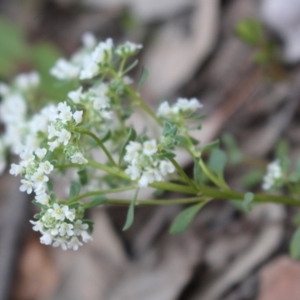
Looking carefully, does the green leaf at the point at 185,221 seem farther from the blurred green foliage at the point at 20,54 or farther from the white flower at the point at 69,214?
the blurred green foliage at the point at 20,54

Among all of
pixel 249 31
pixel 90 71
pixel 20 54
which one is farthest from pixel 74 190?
pixel 20 54

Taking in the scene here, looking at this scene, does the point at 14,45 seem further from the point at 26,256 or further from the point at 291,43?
the point at 291,43

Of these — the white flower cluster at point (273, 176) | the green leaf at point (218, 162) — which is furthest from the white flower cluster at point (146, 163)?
the white flower cluster at point (273, 176)

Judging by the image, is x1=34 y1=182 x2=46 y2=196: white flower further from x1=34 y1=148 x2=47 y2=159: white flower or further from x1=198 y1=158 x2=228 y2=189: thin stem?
x1=198 y1=158 x2=228 y2=189: thin stem

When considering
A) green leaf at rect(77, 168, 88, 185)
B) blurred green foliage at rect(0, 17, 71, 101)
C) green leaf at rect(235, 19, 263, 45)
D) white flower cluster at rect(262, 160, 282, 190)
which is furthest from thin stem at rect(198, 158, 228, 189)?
blurred green foliage at rect(0, 17, 71, 101)

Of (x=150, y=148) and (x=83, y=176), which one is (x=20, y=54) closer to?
(x=83, y=176)

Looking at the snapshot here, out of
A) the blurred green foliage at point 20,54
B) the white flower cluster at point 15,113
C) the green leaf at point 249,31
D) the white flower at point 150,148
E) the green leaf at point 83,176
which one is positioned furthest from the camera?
the blurred green foliage at point 20,54

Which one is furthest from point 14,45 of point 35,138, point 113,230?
point 35,138
